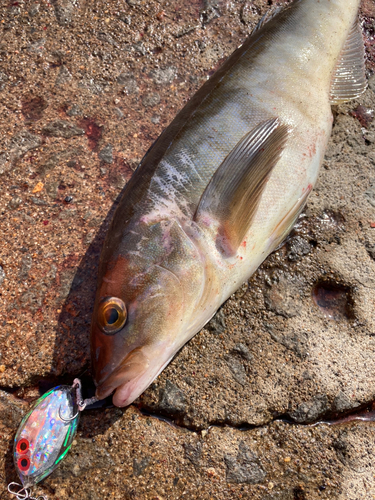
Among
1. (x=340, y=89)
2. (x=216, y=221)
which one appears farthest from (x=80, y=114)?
(x=340, y=89)

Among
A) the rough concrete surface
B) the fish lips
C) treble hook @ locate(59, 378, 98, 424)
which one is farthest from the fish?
the rough concrete surface

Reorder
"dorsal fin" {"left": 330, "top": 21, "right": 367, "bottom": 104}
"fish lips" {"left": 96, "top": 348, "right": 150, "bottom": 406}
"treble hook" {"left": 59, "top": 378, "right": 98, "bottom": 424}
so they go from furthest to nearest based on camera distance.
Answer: "dorsal fin" {"left": 330, "top": 21, "right": 367, "bottom": 104} → "treble hook" {"left": 59, "top": 378, "right": 98, "bottom": 424} → "fish lips" {"left": 96, "top": 348, "right": 150, "bottom": 406}

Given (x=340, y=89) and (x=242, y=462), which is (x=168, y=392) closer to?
(x=242, y=462)

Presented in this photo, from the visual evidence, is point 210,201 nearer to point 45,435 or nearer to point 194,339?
point 194,339

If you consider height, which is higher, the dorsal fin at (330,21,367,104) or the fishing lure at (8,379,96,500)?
the dorsal fin at (330,21,367,104)

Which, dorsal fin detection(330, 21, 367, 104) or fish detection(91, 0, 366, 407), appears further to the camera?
dorsal fin detection(330, 21, 367, 104)

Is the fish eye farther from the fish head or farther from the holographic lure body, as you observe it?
the holographic lure body

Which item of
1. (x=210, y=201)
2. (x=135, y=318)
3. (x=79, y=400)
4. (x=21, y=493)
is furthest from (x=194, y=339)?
(x=21, y=493)

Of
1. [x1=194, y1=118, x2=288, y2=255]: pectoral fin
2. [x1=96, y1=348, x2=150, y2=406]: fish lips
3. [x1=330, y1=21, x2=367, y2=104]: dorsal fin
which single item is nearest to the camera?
[x1=96, y1=348, x2=150, y2=406]: fish lips
